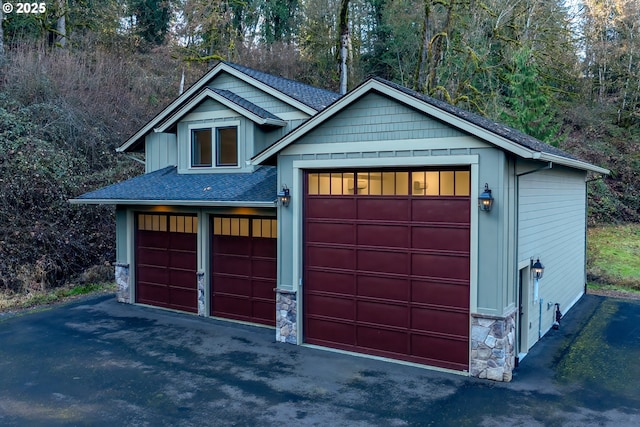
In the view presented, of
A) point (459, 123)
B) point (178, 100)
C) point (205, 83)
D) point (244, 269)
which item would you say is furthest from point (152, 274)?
point (459, 123)

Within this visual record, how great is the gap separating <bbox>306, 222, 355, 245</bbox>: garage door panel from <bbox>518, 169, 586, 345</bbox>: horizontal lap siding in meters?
2.88

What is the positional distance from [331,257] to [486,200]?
10.0 ft

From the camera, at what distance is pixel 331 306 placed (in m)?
9.16

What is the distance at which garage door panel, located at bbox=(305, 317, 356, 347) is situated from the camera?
8969 mm

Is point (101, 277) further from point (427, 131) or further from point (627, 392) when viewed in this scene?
point (627, 392)

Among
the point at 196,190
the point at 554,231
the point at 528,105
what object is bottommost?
the point at 554,231

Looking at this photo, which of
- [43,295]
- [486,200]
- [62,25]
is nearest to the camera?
[486,200]

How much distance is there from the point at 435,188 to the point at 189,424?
5.03 m

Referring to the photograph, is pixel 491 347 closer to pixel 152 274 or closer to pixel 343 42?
pixel 152 274

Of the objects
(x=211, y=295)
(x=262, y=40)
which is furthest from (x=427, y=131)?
(x=262, y=40)

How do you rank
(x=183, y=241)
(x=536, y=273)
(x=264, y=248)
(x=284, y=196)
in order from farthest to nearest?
(x=183, y=241) < (x=264, y=248) < (x=284, y=196) < (x=536, y=273)

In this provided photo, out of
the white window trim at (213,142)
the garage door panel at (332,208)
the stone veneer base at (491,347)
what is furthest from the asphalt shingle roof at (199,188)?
the stone veneer base at (491,347)

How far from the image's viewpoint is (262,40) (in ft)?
86.1

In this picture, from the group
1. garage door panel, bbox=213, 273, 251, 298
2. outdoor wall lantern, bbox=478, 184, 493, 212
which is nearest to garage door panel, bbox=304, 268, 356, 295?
garage door panel, bbox=213, 273, 251, 298
